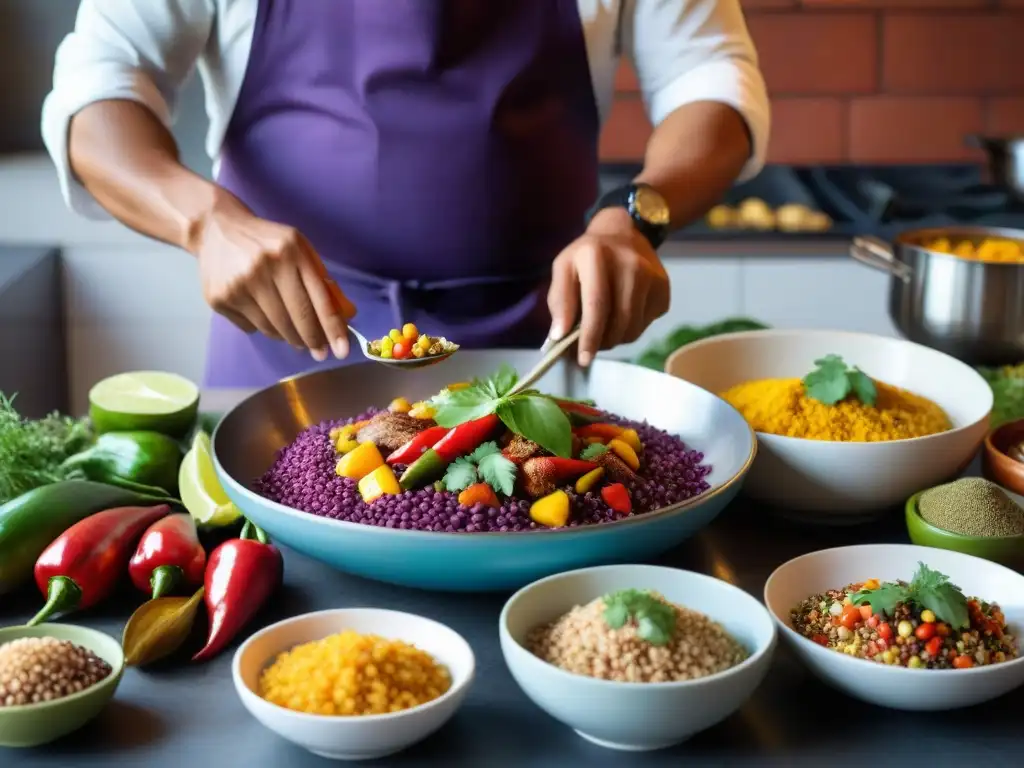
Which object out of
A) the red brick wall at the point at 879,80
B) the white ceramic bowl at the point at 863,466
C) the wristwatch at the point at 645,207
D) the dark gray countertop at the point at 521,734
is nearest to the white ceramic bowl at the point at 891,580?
the dark gray countertop at the point at 521,734

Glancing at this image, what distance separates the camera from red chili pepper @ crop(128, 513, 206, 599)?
102 centimetres

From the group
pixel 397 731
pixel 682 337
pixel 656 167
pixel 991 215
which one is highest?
pixel 656 167

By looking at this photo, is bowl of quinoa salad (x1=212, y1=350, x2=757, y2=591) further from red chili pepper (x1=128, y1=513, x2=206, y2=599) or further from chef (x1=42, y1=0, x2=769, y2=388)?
chef (x1=42, y1=0, x2=769, y2=388)

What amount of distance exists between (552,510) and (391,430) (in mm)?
210

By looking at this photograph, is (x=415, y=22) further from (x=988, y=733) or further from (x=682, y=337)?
(x=988, y=733)

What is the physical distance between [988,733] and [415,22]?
112 cm

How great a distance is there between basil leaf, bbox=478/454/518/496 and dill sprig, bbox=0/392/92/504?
1.55 ft

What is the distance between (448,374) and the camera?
55.6 inches

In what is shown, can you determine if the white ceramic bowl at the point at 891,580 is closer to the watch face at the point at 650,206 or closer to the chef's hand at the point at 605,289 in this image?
the chef's hand at the point at 605,289

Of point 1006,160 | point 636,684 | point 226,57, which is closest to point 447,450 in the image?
point 636,684

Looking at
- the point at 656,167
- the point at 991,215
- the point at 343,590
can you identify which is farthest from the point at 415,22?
the point at 991,215

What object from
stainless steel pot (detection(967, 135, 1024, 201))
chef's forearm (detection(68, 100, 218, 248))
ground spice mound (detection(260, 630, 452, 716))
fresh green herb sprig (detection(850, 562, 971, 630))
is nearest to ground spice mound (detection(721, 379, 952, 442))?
fresh green herb sprig (detection(850, 562, 971, 630))

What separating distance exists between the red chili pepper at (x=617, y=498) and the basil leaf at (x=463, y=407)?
148mm

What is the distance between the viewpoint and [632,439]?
118 cm
